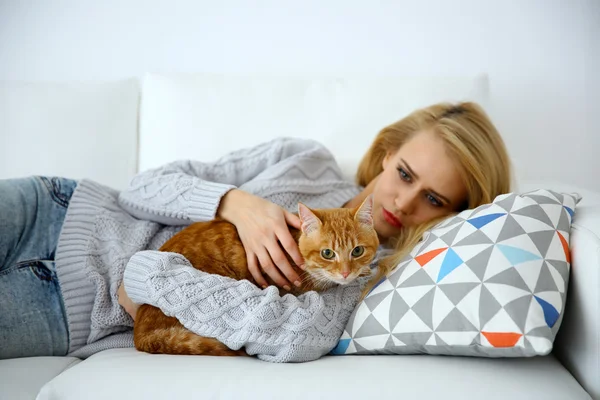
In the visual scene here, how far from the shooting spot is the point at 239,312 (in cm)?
120

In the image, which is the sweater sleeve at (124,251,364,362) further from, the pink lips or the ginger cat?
the pink lips

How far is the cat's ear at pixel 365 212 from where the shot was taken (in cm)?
142

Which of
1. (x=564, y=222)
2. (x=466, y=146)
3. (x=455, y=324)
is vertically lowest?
(x=455, y=324)

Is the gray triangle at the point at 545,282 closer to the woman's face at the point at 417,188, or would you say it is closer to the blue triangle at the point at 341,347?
the blue triangle at the point at 341,347

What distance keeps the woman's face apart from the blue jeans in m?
1.19

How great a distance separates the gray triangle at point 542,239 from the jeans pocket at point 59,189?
1564mm

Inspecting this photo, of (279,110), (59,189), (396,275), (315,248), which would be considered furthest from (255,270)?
(279,110)

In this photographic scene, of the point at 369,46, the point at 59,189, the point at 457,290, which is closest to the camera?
the point at 457,290

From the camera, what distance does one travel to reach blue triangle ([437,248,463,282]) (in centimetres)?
118

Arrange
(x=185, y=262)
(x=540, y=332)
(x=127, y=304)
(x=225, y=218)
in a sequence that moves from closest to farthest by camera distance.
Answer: (x=540, y=332) < (x=185, y=262) < (x=127, y=304) < (x=225, y=218)

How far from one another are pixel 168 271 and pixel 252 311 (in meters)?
0.26

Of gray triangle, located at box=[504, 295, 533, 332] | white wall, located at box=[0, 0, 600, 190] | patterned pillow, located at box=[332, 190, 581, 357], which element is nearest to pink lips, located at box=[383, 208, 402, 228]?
patterned pillow, located at box=[332, 190, 581, 357]

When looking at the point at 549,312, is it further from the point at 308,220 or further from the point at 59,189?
the point at 59,189

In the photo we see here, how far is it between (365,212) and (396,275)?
238 millimetres
